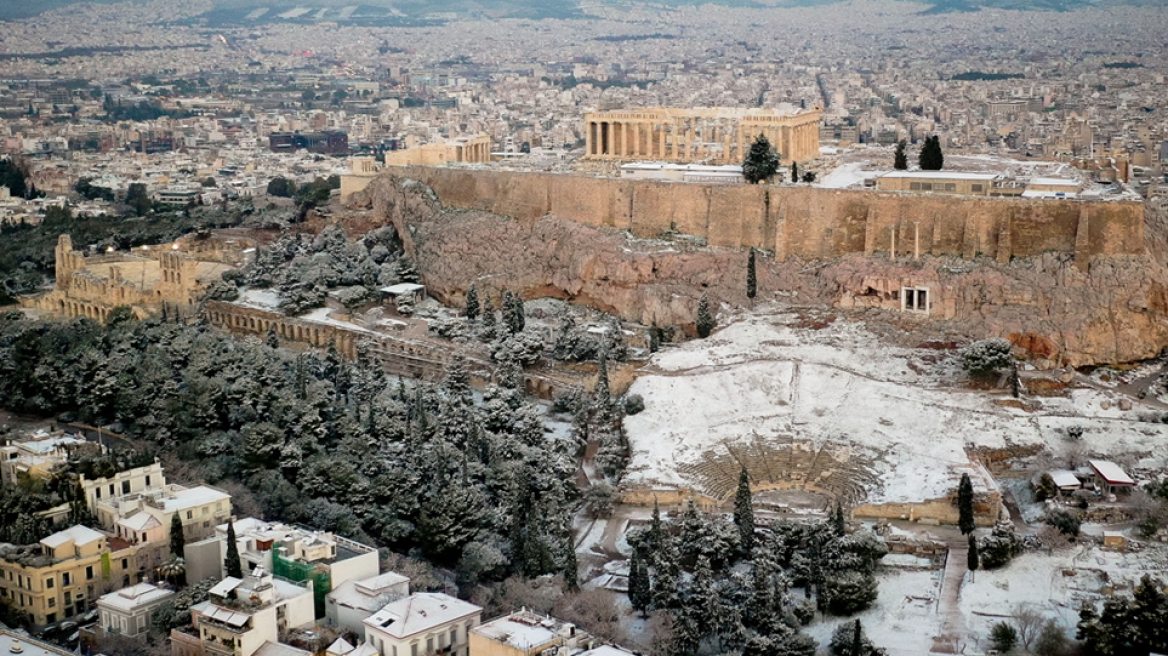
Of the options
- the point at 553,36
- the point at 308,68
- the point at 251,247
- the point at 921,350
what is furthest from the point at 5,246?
the point at 553,36

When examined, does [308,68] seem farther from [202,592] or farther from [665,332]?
[202,592]

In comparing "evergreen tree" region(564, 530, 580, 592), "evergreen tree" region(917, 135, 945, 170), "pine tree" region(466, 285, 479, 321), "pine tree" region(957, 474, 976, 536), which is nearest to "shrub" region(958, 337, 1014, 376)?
"pine tree" region(957, 474, 976, 536)

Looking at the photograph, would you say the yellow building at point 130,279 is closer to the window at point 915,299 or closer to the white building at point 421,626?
the window at point 915,299

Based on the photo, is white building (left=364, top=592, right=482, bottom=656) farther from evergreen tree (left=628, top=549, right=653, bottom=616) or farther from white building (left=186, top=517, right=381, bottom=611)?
evergreen tree (left=628, top=549, right=653, bottom=616)

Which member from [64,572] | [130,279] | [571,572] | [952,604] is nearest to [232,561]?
[64,572]

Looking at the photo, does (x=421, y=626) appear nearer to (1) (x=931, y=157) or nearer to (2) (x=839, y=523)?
(2) (x=839, y=523)

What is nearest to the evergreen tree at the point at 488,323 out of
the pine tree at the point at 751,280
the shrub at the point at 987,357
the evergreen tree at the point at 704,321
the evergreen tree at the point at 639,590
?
the evergreen tree at the point at 704,321
